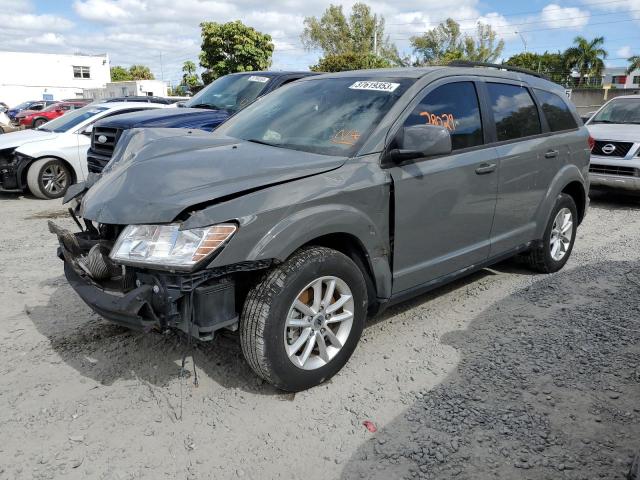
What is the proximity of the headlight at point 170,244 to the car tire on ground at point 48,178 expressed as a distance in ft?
23.2

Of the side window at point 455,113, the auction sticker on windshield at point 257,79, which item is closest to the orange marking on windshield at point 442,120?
the side window at point 455,113

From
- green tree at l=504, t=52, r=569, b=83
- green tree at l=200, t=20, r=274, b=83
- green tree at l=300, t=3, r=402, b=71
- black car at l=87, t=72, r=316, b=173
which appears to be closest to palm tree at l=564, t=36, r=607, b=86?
green tree at l=504, t=52, r=569, b=83

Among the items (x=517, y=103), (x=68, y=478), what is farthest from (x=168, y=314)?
(x=517, y=103)

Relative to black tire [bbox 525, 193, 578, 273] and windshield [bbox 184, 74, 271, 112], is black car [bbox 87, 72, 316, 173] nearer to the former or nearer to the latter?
windshield [bbox 184, 74, 271, 112]

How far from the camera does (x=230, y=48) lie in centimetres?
Answer: 3141

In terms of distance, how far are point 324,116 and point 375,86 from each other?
0.41 m

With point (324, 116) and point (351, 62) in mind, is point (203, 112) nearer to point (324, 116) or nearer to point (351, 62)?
point (324, 116)

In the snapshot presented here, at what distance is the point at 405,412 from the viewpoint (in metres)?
3.06

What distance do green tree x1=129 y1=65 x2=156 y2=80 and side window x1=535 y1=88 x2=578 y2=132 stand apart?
344ft

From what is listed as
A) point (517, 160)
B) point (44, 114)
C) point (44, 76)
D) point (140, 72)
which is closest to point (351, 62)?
point (44, 114)

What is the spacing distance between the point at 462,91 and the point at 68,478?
3.46 m

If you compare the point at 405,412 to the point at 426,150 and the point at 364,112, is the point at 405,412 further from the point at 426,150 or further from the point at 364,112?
the point at 364,112

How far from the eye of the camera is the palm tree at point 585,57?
61625 millimetres

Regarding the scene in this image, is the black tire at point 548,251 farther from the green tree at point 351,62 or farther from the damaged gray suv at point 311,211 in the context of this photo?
the green tree at point 351,62
